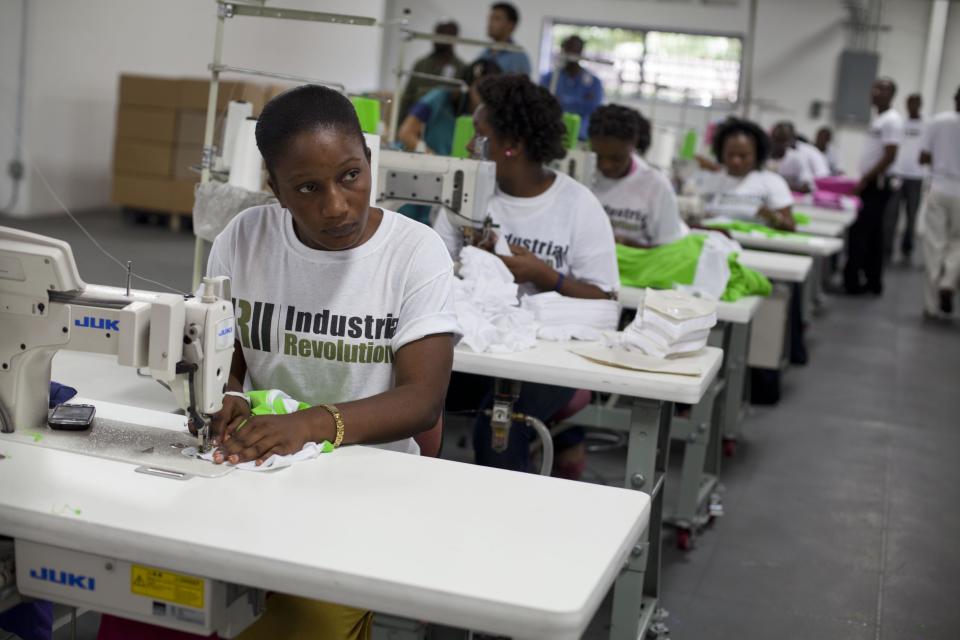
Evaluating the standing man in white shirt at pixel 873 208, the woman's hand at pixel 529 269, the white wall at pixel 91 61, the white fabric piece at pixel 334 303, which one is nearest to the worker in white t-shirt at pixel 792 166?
the standing man in white shirt at pixel 873 208

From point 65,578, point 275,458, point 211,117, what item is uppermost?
point 211,117

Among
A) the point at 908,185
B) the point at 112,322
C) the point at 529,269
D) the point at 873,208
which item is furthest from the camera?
the point at 908,185

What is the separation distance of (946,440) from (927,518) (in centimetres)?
105

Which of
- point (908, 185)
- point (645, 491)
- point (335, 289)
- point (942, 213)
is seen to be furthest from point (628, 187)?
point (908, 185)

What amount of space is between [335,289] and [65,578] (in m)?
0.59

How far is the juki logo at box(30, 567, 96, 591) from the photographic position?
117 cm

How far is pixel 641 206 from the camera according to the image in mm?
3715

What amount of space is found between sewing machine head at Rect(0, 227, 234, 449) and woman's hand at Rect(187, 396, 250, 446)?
0.05 feet

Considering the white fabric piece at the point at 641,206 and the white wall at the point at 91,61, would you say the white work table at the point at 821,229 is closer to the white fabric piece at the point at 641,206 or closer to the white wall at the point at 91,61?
the white fabric piece at the point at 641,206

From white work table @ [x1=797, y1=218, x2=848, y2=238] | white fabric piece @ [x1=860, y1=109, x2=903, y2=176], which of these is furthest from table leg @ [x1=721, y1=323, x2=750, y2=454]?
white fabric piece @ [x1=860, y1=109, x2=903, y2=176]

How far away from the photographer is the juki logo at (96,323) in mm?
1338

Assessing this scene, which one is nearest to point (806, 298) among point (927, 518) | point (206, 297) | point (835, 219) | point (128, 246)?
point (835, 219)

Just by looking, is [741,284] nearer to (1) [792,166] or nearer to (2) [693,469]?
(2) [693,469]

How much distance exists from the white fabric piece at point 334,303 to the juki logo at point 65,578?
53 cm
